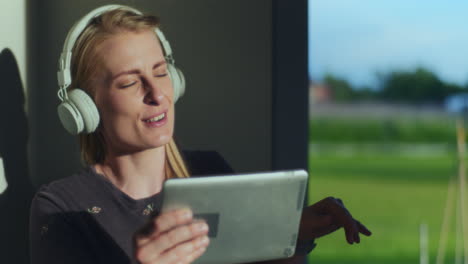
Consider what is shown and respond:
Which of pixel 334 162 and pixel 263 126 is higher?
pixel 263 126

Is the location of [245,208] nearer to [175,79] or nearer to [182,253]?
[182,253]

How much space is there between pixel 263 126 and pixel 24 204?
52 centimetres

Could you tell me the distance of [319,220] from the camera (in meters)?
1.38

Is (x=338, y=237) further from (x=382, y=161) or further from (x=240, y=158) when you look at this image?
(x=240, y=158)

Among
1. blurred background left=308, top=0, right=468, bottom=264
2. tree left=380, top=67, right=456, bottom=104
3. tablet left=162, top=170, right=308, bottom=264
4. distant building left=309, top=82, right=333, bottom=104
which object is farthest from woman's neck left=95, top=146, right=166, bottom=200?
tree left=380, top=67, right=456, bottom=104

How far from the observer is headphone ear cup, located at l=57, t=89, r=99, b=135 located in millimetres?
1230

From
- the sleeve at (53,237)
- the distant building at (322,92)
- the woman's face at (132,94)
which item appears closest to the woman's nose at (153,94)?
the woman's face at (132,94)

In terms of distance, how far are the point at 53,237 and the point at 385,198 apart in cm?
2571

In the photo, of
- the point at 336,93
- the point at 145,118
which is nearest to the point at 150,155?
the point at 145,118

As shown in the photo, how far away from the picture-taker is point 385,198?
26203 mm

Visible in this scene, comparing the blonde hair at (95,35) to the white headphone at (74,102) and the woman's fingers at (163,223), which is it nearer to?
the white headphone at (74,102)

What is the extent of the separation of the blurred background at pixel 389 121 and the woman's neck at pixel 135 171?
1686 cm

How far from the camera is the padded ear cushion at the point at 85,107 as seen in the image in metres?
1.24

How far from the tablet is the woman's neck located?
27 centimetres
